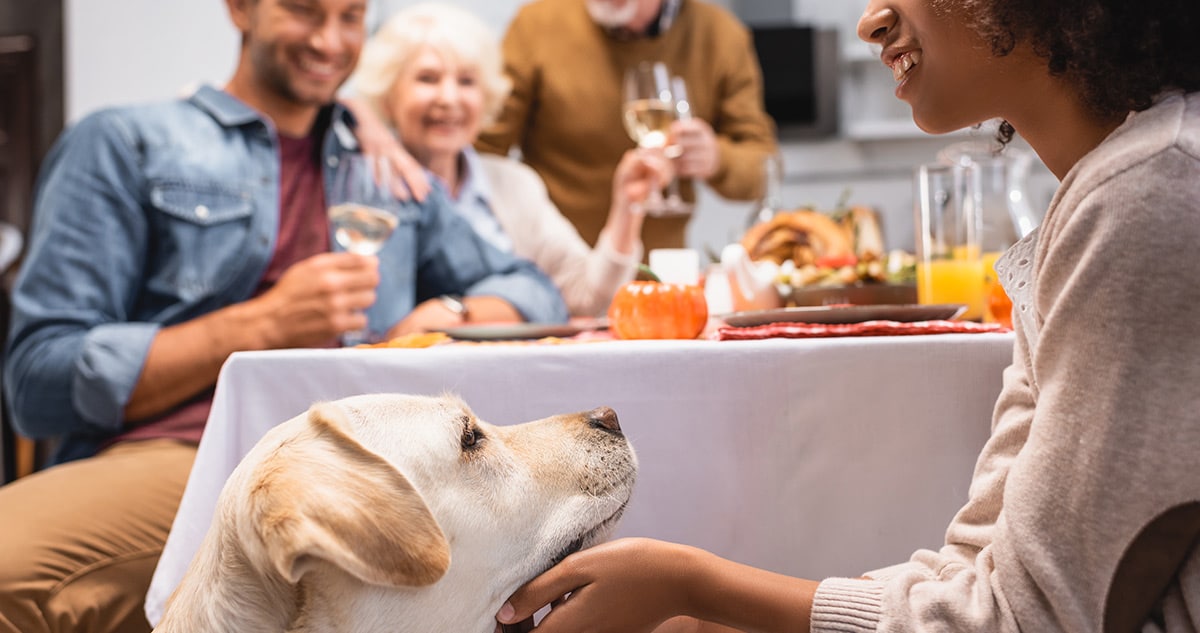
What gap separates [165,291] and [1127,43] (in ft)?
5.80

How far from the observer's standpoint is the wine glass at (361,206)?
1854mm

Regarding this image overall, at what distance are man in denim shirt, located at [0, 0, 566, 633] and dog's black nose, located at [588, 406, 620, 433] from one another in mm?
789

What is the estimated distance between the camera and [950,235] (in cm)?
173

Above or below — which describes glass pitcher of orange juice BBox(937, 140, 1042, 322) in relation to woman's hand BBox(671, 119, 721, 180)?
below

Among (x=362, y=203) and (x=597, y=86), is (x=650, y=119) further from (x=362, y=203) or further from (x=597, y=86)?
(x=597, y=86)

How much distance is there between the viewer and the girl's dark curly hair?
0.87m

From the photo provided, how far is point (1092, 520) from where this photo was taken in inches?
31.9

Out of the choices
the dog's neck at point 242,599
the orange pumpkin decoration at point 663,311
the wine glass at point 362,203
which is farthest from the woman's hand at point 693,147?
the dog's neck at point 242,599

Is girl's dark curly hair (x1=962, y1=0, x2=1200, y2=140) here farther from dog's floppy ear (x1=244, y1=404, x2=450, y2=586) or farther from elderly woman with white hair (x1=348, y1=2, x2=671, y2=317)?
elderly woman with white hair (x1=348, y1=2, x2=671, y2=317)

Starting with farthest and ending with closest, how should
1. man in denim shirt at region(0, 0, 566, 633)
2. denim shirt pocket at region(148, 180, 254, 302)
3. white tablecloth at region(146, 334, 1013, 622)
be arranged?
denim shirt pocket at region(148, 180, 254, 302) → man in denim shirt at region(0, 0, 566, 633) → white tablecloth at region(146, 334, 1013, 622)

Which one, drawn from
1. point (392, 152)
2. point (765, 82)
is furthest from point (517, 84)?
point (765, 82)

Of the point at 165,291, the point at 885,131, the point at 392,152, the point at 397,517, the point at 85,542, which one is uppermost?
the point at 885,131

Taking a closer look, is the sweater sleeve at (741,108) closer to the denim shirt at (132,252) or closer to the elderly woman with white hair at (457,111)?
the elderly woman with white hair at (457,111)

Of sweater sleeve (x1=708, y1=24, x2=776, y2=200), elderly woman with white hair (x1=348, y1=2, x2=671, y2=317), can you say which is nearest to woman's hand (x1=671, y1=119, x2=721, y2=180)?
elderly woman with white hair (x1=348, y1=2, x2=671, y2=317)
